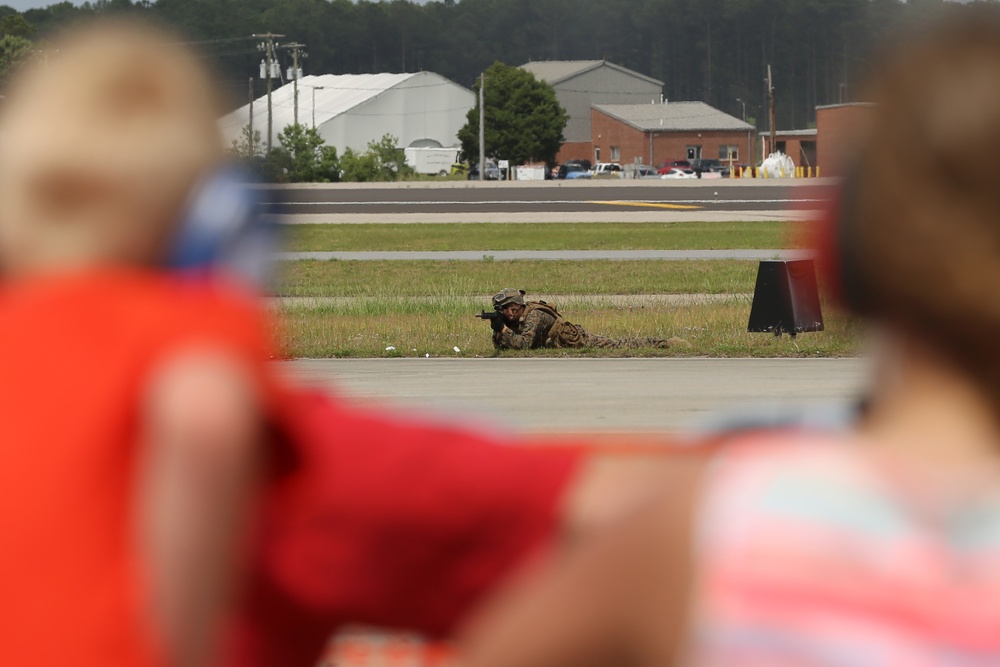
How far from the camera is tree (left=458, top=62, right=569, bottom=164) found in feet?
366

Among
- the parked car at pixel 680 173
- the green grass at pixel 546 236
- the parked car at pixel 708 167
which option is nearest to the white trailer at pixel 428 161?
the parked car at pixel 680 173

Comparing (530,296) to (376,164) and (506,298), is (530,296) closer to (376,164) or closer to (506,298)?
(506,298)

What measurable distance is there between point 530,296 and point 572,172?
83.5m

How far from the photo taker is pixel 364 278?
1079 inches

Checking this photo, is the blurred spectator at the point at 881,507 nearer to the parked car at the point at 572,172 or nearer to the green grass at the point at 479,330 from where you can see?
the green grass at the point at 479,330

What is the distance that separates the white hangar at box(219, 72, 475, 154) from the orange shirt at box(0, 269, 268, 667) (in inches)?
4531

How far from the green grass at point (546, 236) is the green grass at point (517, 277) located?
454cm

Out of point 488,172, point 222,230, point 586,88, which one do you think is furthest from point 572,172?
point 222,230

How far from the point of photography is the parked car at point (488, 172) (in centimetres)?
10222

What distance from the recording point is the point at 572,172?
105938 mm

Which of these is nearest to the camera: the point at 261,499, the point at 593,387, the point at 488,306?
the point at 261,499

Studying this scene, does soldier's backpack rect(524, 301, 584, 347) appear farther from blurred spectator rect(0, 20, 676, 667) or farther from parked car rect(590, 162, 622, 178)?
parked car rect(590, 162, 622, 178)

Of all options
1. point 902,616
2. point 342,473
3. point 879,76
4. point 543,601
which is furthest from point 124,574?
point 879,76

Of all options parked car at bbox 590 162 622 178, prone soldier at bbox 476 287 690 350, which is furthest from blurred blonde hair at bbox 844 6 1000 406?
parked car at bbox 590 162 622 178
